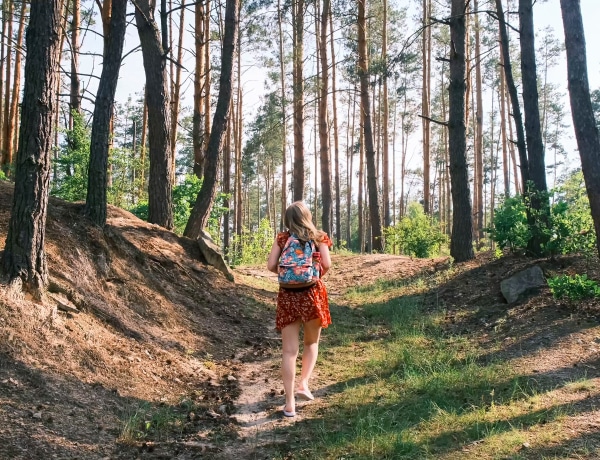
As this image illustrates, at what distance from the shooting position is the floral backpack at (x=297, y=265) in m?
4.27

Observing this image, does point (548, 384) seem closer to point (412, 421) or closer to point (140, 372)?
point (412, 421)

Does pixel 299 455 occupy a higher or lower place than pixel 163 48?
lower

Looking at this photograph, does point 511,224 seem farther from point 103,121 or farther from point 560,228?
point 103,121

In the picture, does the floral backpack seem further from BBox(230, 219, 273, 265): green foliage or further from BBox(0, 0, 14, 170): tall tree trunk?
→ BBox(0, 0, 14, 170): tall tree trunk

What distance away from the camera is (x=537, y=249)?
29.4 ft

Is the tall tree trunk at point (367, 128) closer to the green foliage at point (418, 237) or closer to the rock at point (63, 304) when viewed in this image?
the green foliage at point (418, 237)

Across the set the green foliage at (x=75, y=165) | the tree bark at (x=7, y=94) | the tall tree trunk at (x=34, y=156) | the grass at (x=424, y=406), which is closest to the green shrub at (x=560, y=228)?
the grass at (x=424, y=406)

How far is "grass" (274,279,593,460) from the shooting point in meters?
3.34

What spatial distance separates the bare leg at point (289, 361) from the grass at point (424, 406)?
20 centimetres

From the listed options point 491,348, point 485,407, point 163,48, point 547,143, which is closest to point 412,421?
point 485,407

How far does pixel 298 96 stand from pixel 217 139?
32.3ft

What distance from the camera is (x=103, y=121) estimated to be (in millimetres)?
6844

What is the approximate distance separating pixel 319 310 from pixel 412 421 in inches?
44.0

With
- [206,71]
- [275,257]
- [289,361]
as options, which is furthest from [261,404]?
[206,71]
